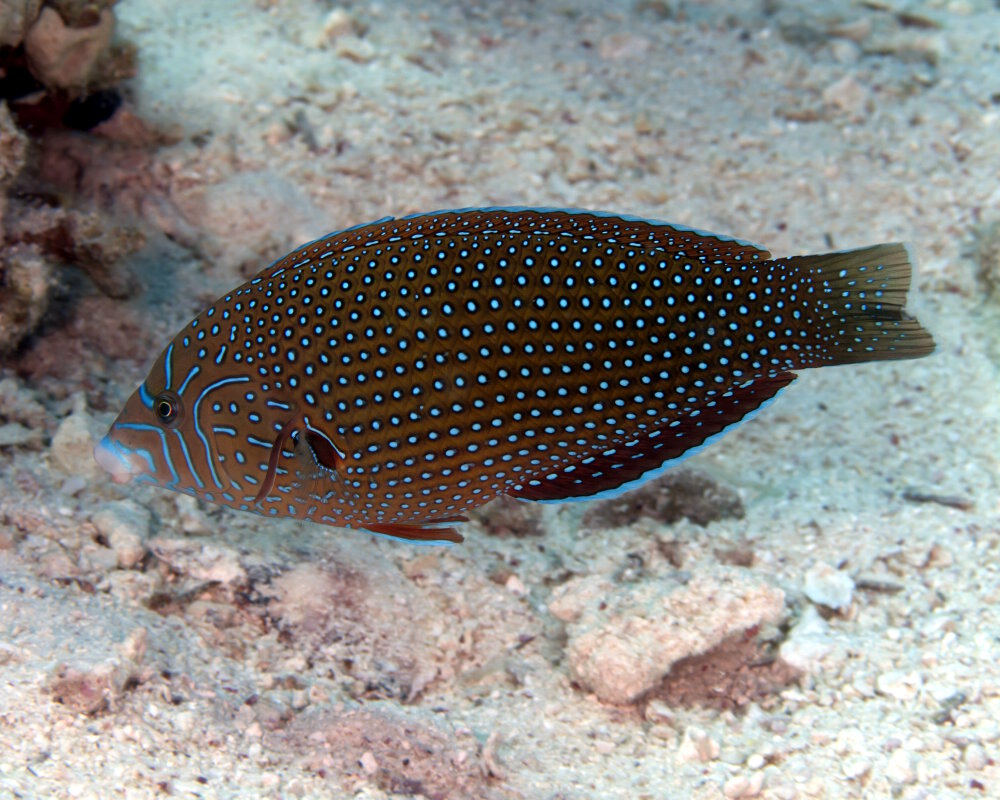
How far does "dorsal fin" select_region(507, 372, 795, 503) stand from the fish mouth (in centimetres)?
156

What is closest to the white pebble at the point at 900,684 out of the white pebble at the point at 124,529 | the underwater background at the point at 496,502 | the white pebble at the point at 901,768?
the underwater background at the point at 496,502

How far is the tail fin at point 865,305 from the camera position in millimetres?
2875

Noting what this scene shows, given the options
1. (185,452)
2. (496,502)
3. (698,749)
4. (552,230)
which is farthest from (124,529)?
(698,749)

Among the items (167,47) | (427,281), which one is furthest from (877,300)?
(167,47)

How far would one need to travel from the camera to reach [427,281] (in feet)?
9.29

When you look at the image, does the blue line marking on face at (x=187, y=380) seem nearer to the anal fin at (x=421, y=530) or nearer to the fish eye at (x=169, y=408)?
the fish eye at (x=169, y=408)

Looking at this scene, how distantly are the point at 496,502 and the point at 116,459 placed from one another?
210 cm

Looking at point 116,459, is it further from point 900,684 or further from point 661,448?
point 900,684

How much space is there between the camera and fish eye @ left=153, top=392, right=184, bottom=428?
2.96m

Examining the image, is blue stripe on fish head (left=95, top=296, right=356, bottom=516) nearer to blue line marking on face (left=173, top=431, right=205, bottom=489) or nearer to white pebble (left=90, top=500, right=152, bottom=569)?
blue line marking on face (left=173, top=431, right=205, bottom=489)

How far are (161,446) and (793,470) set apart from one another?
11.6 feet

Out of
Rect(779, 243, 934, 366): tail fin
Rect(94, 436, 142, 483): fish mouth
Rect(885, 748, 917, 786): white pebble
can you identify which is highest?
Rect(779, 243, 934, 366): tail fin

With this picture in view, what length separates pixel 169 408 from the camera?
9.70 ft

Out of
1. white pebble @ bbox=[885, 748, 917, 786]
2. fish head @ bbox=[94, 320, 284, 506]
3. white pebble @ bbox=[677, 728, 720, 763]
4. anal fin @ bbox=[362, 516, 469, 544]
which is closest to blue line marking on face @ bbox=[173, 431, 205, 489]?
fish head @ bbox=[94, 320, 284, 506]
